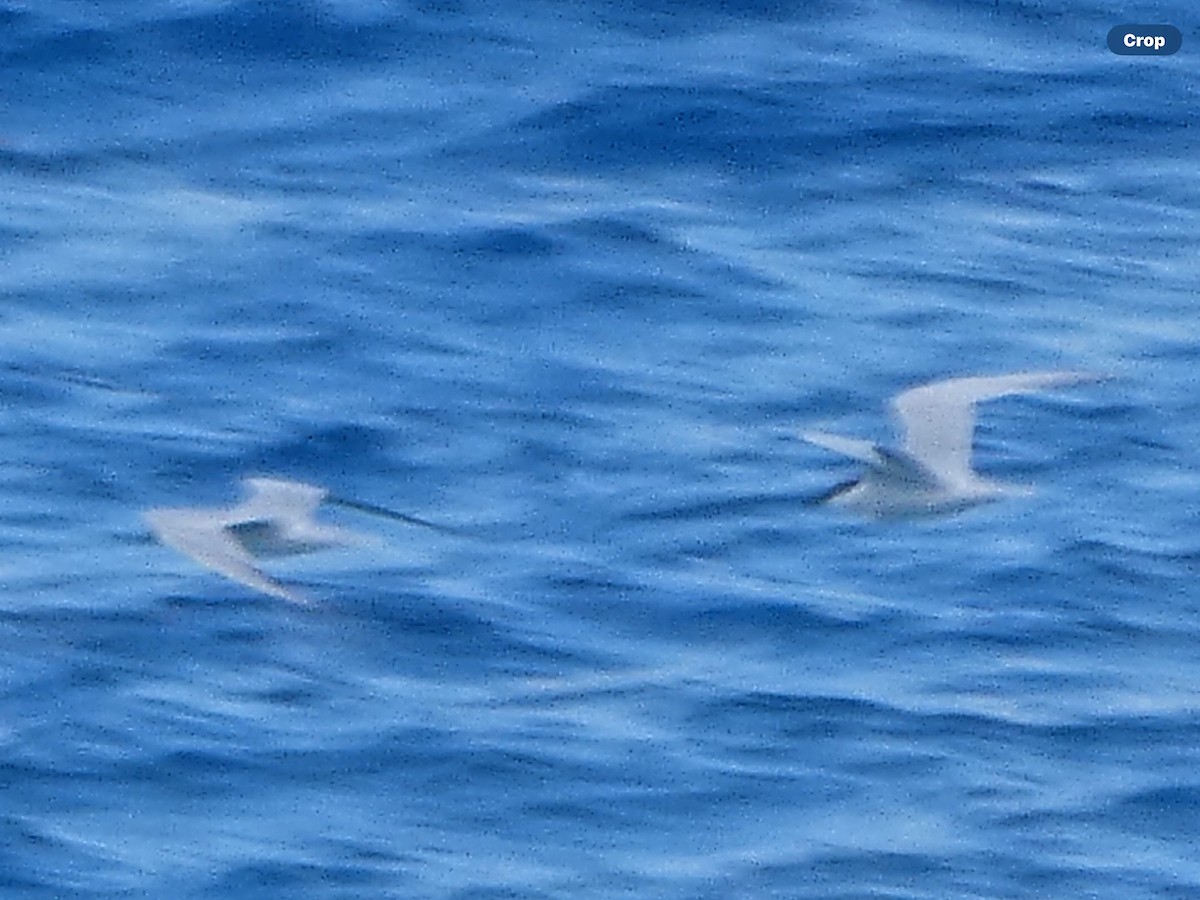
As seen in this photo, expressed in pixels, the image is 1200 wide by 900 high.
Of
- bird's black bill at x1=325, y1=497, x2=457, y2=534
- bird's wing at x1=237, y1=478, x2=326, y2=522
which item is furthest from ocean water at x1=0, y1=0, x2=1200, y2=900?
bird's wing at x1=237, y1=478, x2=326, y2=522

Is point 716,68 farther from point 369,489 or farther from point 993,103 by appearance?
point 369,489

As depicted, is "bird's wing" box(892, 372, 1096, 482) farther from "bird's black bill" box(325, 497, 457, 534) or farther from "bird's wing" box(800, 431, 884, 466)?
"bird's black bill" box(325, 497, 457, 534)

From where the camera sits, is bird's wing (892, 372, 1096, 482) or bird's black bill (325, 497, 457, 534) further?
bird's wing (892, 372, 1096, 482)

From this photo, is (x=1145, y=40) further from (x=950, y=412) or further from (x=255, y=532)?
(x=255, y=532)

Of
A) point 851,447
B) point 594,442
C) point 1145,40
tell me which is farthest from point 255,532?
point 1145,40

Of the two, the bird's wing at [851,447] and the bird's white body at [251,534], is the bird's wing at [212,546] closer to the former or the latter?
the bird's white body at [251,534]

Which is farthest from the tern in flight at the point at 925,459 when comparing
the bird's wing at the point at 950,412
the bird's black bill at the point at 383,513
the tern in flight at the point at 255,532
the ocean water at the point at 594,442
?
the tern in flight at the point at 255,532

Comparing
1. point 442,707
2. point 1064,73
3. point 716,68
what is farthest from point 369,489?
point 1064,73
